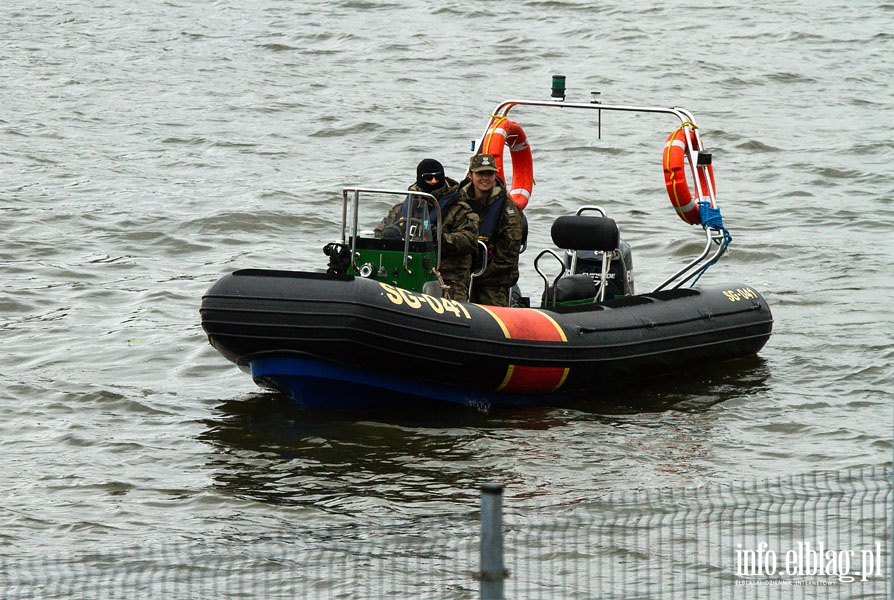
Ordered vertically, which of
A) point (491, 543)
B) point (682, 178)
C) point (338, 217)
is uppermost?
point (682, 178)

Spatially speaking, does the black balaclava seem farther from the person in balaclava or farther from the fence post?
the fence post

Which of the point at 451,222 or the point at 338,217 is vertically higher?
the point at 451,222

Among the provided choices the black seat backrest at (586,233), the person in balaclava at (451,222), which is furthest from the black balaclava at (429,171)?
the black seat backrest at (586,233)

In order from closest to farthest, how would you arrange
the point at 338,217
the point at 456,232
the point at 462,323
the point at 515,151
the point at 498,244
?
the point at 462,323 → the point at 456,232 → the point at 498,244 → the point at 515,151 → the point at 338,217

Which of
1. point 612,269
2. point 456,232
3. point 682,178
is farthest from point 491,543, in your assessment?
point 682,178

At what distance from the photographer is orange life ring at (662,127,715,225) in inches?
343

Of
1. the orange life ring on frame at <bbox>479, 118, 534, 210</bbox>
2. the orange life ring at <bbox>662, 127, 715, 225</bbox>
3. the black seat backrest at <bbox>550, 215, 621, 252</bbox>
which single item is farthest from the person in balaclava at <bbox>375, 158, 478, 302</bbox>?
the orange life ring at <bbox>662, 127, 715, 225</bbox>

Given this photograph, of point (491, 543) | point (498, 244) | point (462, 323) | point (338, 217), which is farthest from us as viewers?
point (338, 217)

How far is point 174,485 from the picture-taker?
6543mm

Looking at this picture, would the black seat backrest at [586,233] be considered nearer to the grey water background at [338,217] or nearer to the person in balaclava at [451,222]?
the person in balaclava at [451,222]

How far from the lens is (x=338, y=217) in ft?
44.4

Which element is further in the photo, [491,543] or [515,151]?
[515,151]

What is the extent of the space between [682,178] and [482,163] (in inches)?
54.5

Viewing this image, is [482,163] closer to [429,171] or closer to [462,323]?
[429,171]
